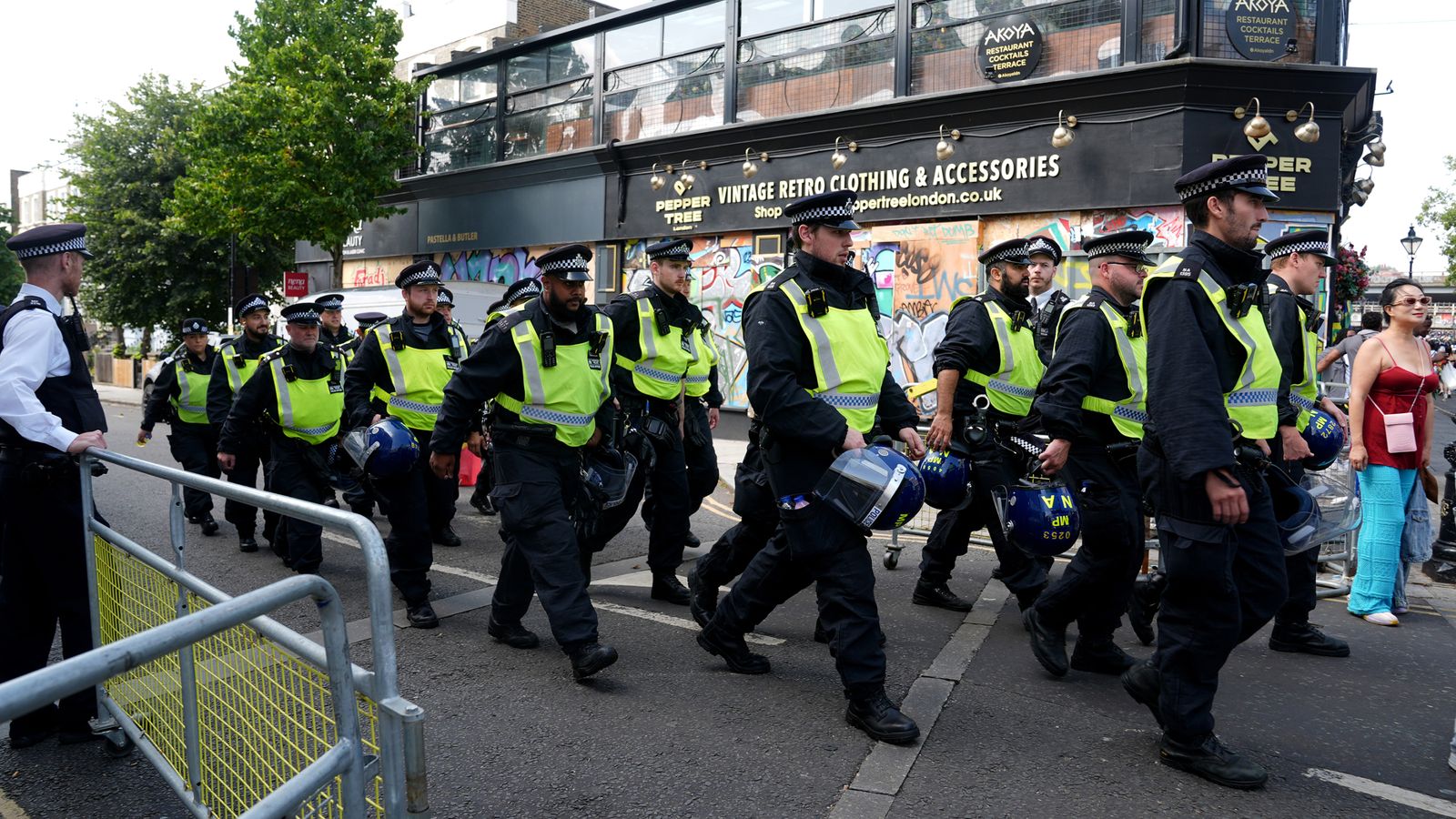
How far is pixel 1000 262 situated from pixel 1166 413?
2549 millimetres

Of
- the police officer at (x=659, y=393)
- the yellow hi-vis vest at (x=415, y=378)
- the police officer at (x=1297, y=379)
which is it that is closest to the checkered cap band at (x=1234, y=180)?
the police officer at (x=1297, y=379)

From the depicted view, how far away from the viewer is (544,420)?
16.0 feet

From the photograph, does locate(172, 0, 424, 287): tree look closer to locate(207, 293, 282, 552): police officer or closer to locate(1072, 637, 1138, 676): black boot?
locate(207, 293, 282, 552): police officer

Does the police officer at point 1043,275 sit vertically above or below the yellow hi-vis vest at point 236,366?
above

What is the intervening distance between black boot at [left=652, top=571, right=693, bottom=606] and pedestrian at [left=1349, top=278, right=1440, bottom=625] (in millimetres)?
4016

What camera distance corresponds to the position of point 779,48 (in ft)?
52.2

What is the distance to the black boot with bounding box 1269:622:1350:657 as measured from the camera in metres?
5.29

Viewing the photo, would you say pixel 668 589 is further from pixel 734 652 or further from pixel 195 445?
pixel 195 445

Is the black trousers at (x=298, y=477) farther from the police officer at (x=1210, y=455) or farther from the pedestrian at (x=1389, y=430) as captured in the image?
the pedestrian at (x=1389, y=430)

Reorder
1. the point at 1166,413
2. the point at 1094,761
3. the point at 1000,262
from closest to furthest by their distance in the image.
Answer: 1. the point at 1166,413
2. the point at 1094,761
3. the point at 1000,262

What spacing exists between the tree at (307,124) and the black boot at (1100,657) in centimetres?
1855

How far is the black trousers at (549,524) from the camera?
4.66 meters

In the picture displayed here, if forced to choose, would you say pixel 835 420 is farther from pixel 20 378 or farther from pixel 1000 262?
pixel 20 378

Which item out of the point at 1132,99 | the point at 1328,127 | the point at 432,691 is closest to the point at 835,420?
the point at 432,691
